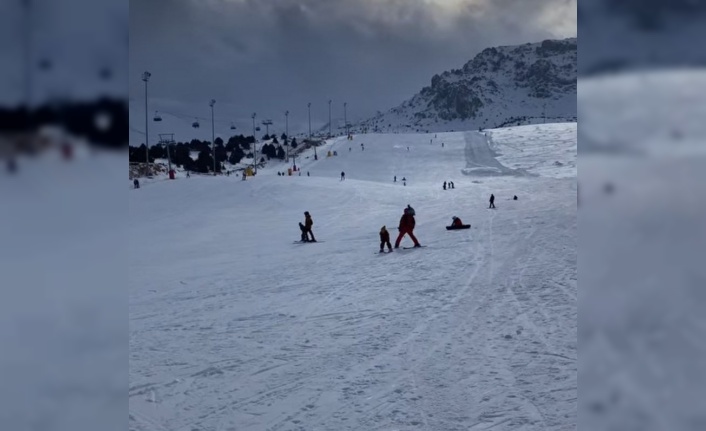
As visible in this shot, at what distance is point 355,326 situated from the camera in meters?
7.11

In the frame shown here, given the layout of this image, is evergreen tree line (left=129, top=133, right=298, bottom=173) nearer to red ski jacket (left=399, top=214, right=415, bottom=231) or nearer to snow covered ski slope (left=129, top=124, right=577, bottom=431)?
snow covered ski slope (left=129, top=124, right=577, bottom=431)

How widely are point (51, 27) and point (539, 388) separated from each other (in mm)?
4495

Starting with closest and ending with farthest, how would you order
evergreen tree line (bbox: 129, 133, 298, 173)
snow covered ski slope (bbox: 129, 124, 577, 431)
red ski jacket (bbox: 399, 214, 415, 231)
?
1. snow covered ski slope (bbox: 129, 124, 577, 431)
2. red ski jacket (bbox: 399, 214, 415, 231)
3. evergreen tree line (bbox: 129, 133, 298, 173)

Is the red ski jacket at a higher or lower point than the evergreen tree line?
lower

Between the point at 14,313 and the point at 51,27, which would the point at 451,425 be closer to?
the point at 14,313

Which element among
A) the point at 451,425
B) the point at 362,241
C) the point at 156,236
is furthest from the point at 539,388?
the point at 156,236

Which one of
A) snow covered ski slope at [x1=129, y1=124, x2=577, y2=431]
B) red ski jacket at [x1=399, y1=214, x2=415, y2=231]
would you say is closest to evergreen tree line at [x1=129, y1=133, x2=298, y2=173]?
snow covered ski slope at [x1=129, y1=124, x2=577, y2=431]

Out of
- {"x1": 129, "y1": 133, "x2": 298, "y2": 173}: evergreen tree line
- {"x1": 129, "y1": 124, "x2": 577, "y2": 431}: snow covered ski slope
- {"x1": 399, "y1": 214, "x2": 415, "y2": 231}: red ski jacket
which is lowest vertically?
{"x1": 129, "y1": 124, "x2": 577, "y2": 431}: snow covered ski slope

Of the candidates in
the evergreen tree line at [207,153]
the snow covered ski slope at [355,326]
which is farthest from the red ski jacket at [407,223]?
the evergreen tree line at [207,153]

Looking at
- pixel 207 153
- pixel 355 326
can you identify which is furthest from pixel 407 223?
pixel 207 153

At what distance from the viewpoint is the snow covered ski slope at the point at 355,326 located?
15.2ft

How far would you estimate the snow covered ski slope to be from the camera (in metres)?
4.63

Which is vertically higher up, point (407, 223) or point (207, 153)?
point (207, 153)

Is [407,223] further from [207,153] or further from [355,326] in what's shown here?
[207,153]
